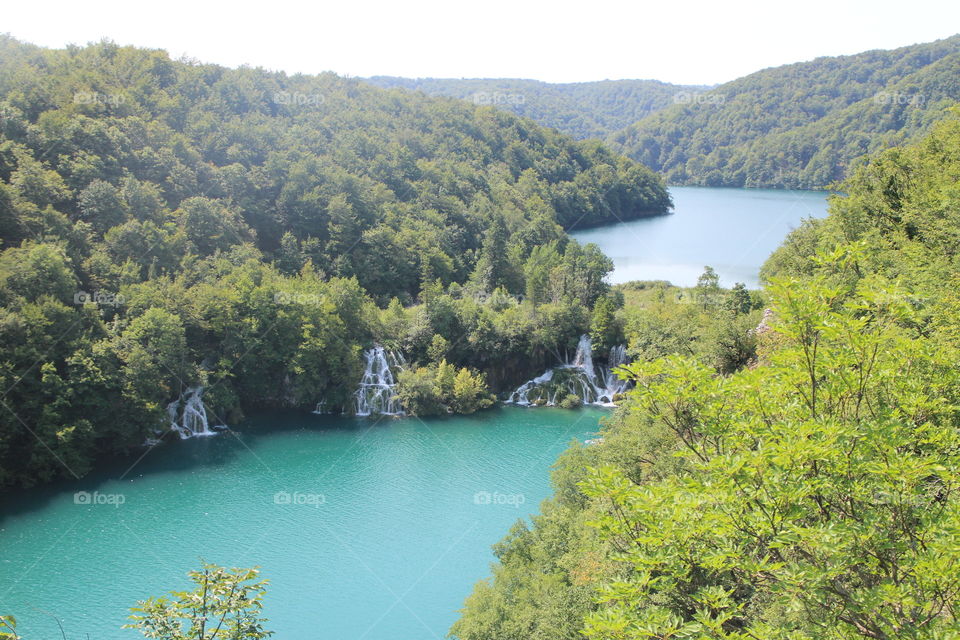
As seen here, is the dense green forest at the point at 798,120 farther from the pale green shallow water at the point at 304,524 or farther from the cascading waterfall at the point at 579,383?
the pale green shallow water at the point at 304,524

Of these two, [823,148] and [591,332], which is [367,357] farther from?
[823,148]

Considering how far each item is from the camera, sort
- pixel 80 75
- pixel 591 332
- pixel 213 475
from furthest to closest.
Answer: pixel 80 75, pixel 591 332, pixel 213 475

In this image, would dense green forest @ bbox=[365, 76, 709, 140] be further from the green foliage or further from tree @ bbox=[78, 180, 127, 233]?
the green foliage

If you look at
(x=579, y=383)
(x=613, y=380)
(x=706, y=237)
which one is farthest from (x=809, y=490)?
(x=706, y=237)

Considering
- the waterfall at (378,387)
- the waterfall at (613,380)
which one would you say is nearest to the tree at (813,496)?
the waterfall at (378,387)

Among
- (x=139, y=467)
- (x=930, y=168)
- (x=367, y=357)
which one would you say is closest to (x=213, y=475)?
(x=139, y=467)

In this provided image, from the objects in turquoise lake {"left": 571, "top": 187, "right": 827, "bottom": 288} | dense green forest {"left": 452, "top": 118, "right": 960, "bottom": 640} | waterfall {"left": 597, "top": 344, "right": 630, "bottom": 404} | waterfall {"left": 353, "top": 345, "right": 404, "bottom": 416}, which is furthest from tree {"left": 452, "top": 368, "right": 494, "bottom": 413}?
dense green forest {"left": 452, "top": 118, "right": 960, "bottom": 640}
